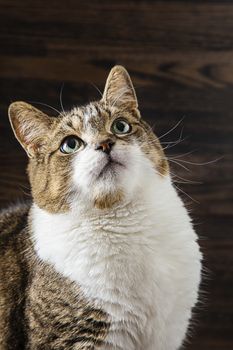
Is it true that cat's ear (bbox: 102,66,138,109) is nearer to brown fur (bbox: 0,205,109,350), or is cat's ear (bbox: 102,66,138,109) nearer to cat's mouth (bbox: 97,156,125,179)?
cat's mouth (bbox: 97,156,125,179)

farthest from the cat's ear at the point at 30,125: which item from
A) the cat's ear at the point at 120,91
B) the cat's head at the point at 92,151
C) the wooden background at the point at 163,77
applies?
the wooden background at the point at 163,77

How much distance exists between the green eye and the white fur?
0.04 m

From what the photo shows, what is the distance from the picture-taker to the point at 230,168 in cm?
176

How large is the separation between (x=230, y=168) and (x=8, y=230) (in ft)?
2.48

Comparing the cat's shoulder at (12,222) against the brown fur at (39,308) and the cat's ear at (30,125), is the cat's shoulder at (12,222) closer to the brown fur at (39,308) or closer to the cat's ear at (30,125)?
the brown fur at (39,308)

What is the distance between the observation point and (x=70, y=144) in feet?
3.59

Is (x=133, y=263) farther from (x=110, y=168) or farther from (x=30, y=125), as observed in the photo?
(x=30, y=125)

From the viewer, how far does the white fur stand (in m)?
1.04

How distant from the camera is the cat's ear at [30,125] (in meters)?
1.11

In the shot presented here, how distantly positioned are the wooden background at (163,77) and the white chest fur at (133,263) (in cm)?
57

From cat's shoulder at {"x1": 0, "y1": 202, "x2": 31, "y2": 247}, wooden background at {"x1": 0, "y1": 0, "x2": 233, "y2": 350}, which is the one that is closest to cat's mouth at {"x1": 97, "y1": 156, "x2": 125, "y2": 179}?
cat's shoulder at {"x1": 0, "y1": 202, "x2": 31, "y2": 247}

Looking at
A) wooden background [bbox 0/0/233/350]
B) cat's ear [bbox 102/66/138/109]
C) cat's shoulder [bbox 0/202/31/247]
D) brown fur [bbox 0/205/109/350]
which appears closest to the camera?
brown fur [bbox 0/205/109/350]

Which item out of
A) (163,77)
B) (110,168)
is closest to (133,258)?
(110,168)

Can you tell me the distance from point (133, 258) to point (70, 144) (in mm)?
235
